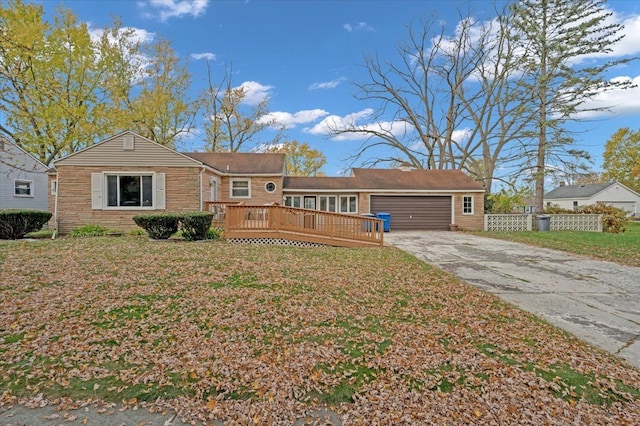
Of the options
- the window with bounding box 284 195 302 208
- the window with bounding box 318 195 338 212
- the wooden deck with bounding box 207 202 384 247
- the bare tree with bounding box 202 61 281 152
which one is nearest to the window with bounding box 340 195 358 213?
the window with bounding box 318 195 338 212

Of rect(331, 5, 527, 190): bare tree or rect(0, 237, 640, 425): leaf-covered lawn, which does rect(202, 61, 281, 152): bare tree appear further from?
rect(0, 237, 640, 425): leaf-covered lawn

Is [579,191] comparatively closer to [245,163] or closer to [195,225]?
→ [245,163]

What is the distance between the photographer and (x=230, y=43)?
20.8m

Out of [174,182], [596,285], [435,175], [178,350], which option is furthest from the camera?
[435,175]

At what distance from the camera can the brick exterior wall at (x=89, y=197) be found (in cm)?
1231

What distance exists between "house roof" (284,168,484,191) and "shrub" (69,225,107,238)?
853 cm

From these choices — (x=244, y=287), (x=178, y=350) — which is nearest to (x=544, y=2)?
(x=244, y=287)

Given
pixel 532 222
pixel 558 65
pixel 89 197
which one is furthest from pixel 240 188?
pixel 558 65

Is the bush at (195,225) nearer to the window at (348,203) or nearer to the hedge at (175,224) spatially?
the hedge at (175,224)

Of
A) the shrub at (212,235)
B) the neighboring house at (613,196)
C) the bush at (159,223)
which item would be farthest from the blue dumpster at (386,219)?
the neighboring house at (613,196)

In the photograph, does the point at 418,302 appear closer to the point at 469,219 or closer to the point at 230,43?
the point at 469,219

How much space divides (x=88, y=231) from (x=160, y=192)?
273cm

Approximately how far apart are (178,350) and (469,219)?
17530 millimetres

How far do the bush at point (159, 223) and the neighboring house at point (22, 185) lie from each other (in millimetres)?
11818
